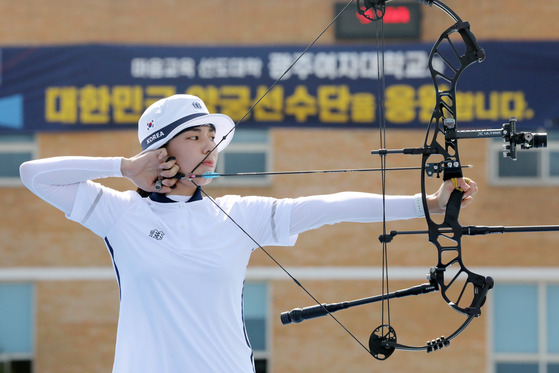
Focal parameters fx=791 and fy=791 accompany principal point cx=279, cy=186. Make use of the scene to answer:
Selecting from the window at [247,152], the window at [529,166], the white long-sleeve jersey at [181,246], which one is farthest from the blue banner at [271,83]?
the white long-sleeve jersey at [181,246]

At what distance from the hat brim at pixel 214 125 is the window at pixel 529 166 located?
602 cm

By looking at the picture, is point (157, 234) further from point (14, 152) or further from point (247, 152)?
point (14, 152)

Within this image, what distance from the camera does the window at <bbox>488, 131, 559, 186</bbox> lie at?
8086mm

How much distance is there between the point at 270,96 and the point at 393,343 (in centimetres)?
529

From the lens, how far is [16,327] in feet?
27.3

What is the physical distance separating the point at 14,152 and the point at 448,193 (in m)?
7.07

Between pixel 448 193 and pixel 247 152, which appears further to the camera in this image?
pixel 247 152

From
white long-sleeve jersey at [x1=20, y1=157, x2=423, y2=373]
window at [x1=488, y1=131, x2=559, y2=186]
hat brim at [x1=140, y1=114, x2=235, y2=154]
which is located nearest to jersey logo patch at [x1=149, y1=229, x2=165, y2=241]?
white long-sleeve jersey at [x1=20, y1=157, x2=423, y2=373]

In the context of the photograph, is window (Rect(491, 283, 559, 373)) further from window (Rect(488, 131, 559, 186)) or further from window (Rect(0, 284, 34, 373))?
window (Rect(0, 284, 34, 373))

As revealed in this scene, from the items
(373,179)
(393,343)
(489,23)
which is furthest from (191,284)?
(489,23)

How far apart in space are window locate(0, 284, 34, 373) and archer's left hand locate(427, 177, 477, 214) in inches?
269

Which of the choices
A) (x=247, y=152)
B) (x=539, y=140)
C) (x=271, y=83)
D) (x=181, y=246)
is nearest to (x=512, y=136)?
(x=539, y=140)

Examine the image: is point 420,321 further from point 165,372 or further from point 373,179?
point 165,372

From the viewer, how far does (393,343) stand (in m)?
2.29
